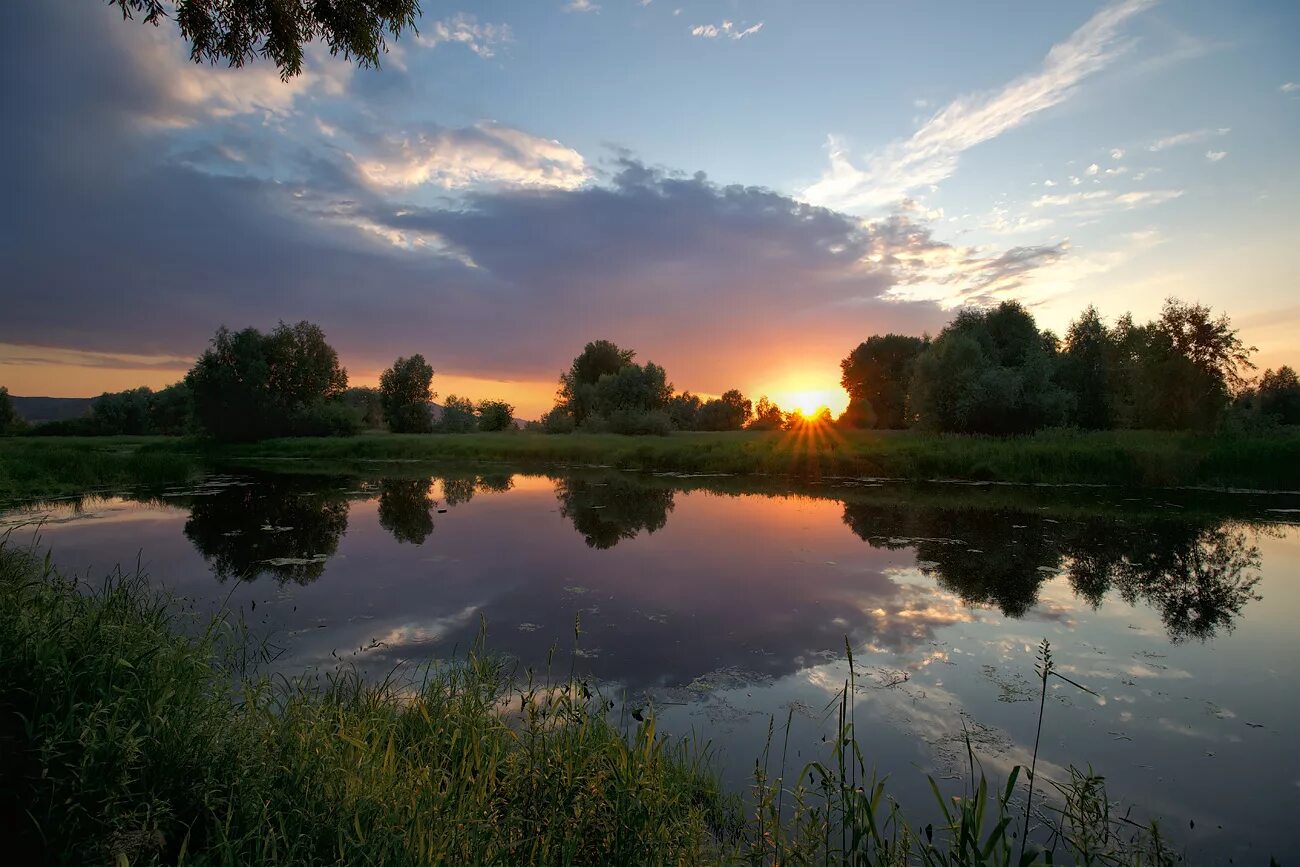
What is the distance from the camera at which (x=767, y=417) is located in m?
74.2

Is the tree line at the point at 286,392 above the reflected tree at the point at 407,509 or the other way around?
above

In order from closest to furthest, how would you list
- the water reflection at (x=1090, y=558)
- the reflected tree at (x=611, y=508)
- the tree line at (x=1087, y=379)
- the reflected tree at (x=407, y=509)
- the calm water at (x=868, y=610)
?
the calm water at (x=868, y=610)
the water reflection at (x=1090, y=558)
the reflected tree at (x=407, y=509)
the reflected tree at (x=611, y=508)
the tree line at (x=1087, y=379)

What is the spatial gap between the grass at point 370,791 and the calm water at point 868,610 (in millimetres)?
946

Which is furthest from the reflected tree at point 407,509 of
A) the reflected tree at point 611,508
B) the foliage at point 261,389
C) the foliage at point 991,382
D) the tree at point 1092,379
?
the tree at point 1092,379

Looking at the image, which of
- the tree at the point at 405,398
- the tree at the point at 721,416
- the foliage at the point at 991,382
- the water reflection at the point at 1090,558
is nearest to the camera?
the water reflection at the point at 1090,558

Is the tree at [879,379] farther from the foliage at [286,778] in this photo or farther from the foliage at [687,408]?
the foliage at [286,778]

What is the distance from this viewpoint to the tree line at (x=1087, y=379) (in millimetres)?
25062

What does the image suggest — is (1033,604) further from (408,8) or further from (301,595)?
(408,8)

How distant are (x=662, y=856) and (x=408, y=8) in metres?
8.76

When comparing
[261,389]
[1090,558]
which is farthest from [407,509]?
[261,389]

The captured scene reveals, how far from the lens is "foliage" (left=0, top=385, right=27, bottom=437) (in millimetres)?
76381

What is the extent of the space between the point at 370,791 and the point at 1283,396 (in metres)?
76.3

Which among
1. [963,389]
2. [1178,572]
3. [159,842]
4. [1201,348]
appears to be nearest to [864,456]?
[963,389]

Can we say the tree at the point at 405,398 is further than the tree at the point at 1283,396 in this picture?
Yes
